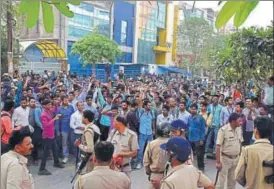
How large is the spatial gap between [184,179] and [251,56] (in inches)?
55.7

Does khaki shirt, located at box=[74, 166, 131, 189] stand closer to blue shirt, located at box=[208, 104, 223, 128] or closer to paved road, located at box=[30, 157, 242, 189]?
paved road, located at box=[30, 157, 242, 189]

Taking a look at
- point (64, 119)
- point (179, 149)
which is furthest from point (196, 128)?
point (179, 149)

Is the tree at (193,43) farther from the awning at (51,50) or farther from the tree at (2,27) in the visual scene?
the awning at (51,50)

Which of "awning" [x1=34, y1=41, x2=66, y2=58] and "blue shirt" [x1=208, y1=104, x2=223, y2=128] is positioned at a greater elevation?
"awning" [x1=34, y1=41, x2=66, y2=58]

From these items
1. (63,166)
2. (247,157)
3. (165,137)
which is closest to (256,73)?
(247,157)

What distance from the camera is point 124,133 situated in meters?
4.87

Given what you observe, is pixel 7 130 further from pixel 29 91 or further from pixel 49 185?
pixel 29 91

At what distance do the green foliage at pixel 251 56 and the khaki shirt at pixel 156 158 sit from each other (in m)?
2.22

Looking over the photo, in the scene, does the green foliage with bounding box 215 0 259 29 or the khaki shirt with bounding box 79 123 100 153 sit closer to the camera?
the green foliage with bounding box 215 0 259 29

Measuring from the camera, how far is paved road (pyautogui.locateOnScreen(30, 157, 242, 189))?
6.15 metres

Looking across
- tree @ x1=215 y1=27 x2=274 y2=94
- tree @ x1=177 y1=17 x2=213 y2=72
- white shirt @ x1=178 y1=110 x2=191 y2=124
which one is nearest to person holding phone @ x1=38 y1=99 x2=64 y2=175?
white shirt @ x1=178 y1=110 x2=191 y2=124

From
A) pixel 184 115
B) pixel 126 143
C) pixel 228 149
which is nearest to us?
pixel 126 143

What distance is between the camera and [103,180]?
2957mm

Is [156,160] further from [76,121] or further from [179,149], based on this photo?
[76,121]
